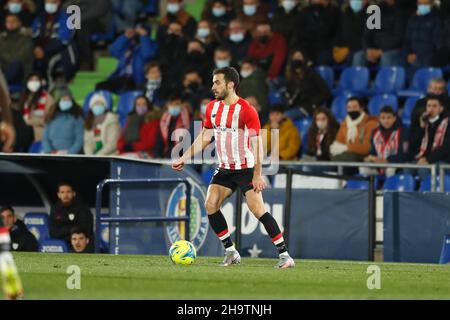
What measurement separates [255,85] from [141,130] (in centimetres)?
218

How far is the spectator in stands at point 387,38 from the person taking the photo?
2225 centimetres

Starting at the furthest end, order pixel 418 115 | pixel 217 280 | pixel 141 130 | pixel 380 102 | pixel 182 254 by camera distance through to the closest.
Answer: pixel 141 130, pixel 380 102, pixel 418 115, pixel 182 254, pixel 217 280

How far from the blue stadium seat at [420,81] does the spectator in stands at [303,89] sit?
4.58ft

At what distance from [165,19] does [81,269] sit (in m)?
13.0

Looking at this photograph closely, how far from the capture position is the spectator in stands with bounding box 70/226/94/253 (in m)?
17.8

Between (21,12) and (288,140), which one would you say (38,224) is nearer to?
(288,140)

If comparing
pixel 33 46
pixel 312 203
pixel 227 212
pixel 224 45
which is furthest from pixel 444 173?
pixel 33 46

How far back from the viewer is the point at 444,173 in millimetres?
19078

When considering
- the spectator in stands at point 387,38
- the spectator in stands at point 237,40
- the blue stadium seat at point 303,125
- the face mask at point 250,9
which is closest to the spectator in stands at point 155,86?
the spectator in stands at point 237,40

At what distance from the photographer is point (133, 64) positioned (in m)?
25.0

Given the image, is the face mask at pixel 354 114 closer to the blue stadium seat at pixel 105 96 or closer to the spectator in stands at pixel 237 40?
the spectator in stands at pixel 237 40

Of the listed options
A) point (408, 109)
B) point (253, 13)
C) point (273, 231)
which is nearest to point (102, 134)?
point (253, 13)

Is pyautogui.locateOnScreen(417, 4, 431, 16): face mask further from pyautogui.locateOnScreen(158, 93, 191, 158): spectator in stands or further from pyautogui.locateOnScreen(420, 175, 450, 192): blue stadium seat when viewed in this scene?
pyautogui.locateOnScreen(158, 93, 191, 158): spectator in stands

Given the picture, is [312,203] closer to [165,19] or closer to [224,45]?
[224,45]
